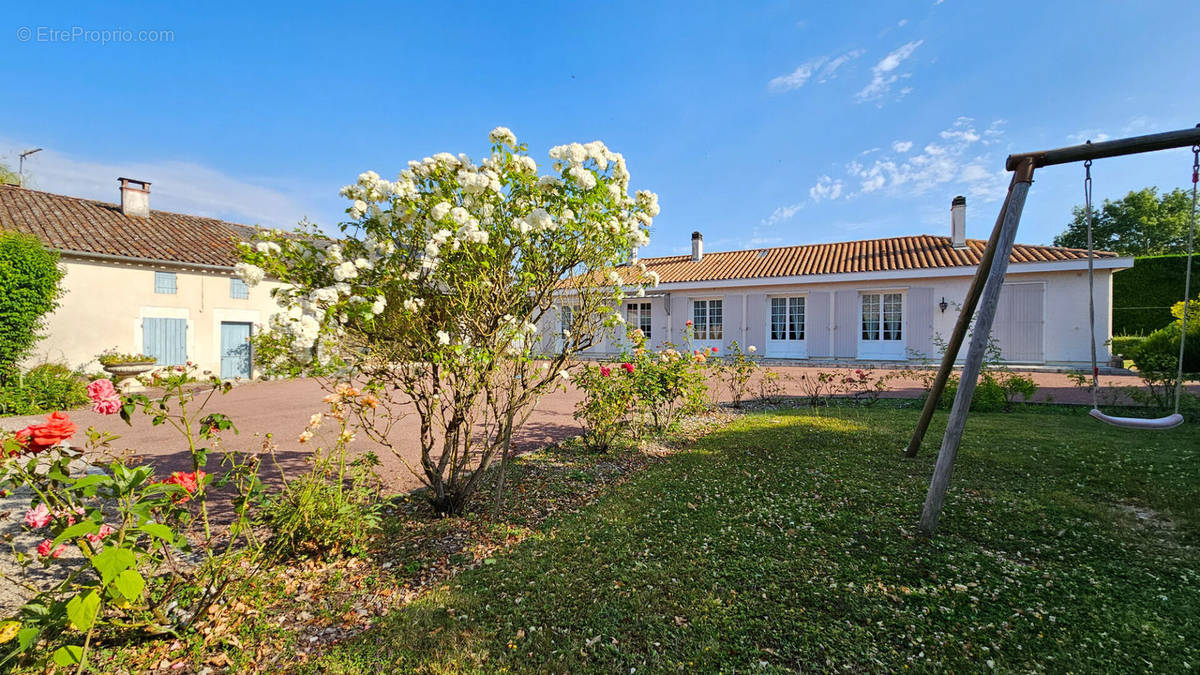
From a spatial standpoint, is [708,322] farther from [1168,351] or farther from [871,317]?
[1168,351]

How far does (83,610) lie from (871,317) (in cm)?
1629

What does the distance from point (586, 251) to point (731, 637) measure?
237 centimetres

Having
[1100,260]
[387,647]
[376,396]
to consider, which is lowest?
[387,647]

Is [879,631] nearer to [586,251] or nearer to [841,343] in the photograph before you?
[586,251]

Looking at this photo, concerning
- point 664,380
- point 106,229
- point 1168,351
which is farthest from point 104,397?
point 106,229

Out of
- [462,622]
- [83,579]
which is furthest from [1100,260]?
[83,579]

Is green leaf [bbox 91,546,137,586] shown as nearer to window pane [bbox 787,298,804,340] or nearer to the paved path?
→ the paved path

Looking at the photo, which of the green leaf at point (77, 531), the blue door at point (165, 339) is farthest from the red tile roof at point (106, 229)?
the green leaf at point (77, 531)

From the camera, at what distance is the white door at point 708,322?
1669 cm

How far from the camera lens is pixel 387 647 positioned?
84.6 inches

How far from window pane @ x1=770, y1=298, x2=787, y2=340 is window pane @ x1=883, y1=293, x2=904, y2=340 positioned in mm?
Result: 2831

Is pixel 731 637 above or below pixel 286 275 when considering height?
below

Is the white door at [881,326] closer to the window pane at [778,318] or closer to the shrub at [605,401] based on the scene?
the window pane at [778,318]

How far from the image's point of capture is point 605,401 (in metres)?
5.29
